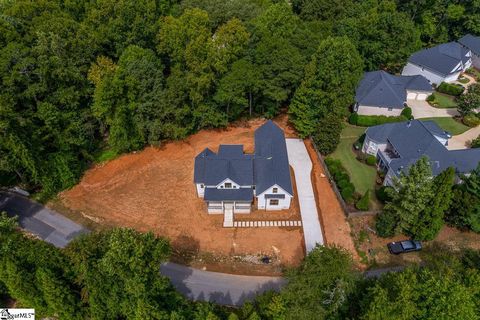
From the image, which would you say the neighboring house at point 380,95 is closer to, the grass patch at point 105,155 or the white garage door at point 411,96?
the white garage door at point 411,96

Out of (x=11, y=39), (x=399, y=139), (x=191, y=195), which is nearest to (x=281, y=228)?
(x=191, y=195)

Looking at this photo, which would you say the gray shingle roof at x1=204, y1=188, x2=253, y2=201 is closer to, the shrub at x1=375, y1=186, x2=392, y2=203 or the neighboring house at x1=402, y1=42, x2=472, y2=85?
the shrub at x1=375, y1=186, x2=392, y2=203

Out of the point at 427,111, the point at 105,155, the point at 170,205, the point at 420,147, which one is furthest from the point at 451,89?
the point at 105,155

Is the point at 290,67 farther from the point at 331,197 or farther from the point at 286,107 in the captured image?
the point at 331,197

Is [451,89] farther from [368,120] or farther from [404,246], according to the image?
[404,246]

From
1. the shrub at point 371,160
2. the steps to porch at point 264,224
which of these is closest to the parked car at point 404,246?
the steps to porch at point 264,224
